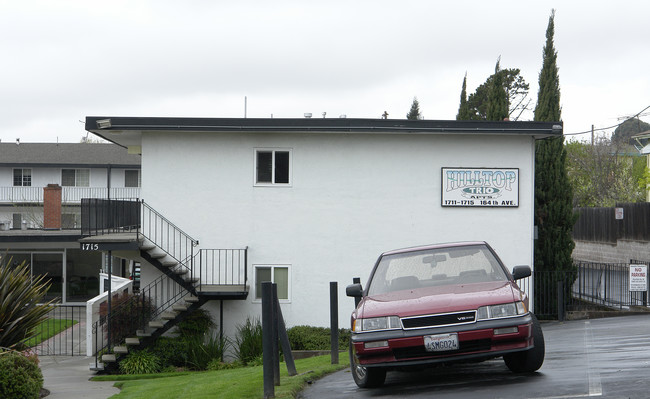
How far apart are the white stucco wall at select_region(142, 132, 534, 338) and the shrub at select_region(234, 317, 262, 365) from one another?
0.59 meters

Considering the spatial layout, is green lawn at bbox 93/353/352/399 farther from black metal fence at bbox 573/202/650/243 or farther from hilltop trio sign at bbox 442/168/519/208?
black metal fence at bbox 573/202/650/243

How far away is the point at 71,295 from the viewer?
3706cm

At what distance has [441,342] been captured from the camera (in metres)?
8.55

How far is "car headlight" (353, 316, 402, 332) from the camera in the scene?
28.7 ft

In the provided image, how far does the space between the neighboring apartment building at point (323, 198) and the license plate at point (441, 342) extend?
41.0ft

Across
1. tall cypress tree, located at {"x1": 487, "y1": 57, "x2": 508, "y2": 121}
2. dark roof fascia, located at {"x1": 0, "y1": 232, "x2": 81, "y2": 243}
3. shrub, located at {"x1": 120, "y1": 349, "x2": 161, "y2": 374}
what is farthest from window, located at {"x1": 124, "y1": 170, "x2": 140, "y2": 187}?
shrub, located at {"x1": 120, "y1": 349, "x2": 161, "y2": 374}

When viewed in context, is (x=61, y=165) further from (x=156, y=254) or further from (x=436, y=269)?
(x=436, y=269)

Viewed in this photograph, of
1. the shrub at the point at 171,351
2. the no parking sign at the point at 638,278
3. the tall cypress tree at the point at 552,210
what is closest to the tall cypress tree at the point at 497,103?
the tall cypress tree at the point at 552,210

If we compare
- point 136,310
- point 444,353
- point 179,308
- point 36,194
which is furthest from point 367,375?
point 36,194

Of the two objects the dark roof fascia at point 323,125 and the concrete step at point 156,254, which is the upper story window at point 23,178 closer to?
the dark roof fascia at point 323,125

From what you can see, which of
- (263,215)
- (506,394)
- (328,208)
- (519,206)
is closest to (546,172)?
(519,206)

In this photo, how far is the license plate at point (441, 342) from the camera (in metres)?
8.52

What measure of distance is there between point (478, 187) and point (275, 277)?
5.79m

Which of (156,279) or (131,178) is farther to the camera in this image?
(131,178)
